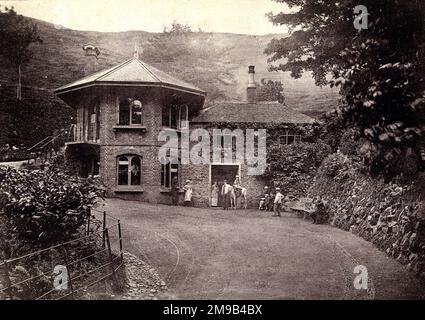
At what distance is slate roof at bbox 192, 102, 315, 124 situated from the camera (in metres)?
25.6

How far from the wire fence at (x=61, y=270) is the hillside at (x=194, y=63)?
73.1 feet

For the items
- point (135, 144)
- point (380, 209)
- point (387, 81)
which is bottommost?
point (380, 209)

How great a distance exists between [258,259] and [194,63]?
35.8 meters

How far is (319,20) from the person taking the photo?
1927 cm

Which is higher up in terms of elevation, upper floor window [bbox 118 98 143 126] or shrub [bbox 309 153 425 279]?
upper floor window [bbox 118 98 143 126]

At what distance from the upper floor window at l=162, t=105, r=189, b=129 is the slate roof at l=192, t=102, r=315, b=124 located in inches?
28.7

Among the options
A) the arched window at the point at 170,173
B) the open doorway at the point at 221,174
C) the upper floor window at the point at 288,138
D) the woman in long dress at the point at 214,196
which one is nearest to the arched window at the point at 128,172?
the arched window at the point at 170,173

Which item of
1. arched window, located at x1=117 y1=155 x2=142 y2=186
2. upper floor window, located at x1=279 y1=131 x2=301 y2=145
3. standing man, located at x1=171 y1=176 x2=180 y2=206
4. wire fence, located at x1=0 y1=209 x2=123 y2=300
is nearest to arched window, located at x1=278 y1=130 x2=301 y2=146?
upper floor window, located at x1=279 y1=131 x2=301 y2=145

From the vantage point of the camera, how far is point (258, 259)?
10.9 m

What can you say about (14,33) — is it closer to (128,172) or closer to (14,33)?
(14,33)

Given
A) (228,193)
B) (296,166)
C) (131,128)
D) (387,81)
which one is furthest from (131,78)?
(387,81)

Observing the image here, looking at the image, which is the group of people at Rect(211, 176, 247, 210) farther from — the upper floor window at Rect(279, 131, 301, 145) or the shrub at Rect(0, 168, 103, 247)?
the shrub at Rect(0, 168, 103, 247)

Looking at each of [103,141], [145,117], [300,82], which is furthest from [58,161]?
[300,82]

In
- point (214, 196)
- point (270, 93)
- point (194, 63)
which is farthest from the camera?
point (194, 63)
